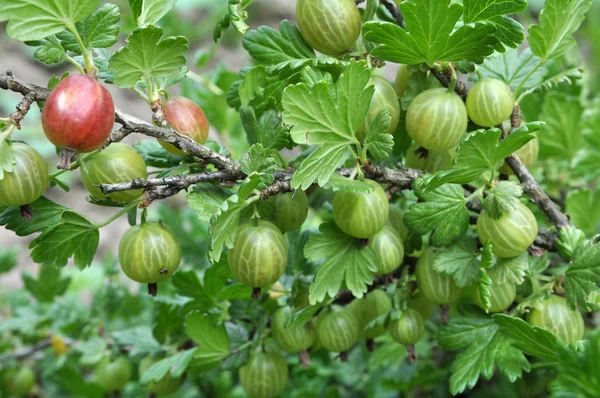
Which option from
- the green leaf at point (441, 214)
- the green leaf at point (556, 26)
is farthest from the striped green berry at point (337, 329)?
the green leaf at point (556, 26)

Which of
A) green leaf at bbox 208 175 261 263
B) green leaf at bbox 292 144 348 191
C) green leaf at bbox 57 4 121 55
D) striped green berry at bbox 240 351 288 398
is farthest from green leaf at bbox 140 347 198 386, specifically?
green leaf at bbox 57 4 121 55

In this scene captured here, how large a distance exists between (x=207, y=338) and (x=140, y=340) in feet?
0.83

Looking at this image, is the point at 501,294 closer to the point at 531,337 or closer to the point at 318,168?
the point at 531,337

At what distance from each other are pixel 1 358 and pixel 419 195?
125 cm

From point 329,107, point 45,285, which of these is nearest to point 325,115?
point 329,107

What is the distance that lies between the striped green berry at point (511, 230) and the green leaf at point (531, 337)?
0.10 m

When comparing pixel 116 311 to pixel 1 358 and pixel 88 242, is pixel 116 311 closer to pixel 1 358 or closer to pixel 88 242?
pixel 1 358

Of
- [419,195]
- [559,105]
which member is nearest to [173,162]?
[419,195]

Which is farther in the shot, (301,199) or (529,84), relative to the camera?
(529,84)

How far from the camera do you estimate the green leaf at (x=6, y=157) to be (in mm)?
729

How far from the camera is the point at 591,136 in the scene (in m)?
1.34

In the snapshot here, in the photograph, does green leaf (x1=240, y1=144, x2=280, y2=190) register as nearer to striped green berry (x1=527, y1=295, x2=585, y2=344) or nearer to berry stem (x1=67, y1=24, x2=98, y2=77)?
berry stem (x1=67, y1=24, x2=98, y2=77)

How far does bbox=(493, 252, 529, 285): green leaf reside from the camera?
0.88 meters

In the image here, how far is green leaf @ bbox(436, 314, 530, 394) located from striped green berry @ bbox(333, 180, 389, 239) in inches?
9.1
